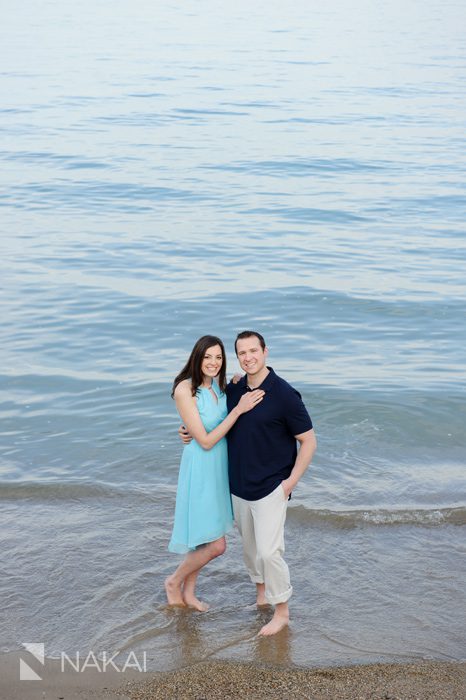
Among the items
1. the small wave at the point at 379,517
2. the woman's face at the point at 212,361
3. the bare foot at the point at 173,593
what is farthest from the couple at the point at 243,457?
the small wave at the point at 379,517

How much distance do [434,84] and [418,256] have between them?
26.7 meters

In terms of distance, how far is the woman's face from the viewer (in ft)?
20.6

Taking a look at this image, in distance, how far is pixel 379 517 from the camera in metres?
8.36

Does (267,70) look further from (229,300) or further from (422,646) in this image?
(422,646)

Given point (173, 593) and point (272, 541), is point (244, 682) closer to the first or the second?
point (272, 541)

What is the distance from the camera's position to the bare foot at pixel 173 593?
6.77 metres

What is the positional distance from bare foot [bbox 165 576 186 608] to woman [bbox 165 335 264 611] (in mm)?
321

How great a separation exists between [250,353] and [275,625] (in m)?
Result: 1.73

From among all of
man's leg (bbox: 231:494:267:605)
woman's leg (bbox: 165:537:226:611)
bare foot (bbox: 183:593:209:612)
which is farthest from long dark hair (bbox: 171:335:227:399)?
bare foot (bbox: 183:593:209:612)

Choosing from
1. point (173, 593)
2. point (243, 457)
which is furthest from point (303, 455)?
point (173, 593)

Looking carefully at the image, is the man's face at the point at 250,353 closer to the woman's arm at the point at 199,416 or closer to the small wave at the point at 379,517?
the woman's arm at the point at 199,416

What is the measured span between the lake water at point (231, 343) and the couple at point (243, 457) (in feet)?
1.80

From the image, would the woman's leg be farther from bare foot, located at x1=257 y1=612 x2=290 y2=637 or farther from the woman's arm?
the woman's arm

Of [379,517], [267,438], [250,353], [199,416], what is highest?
[250,353]
